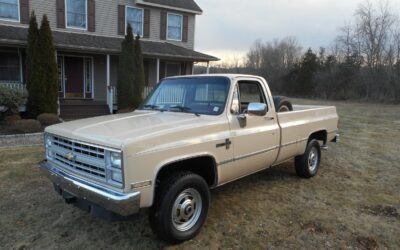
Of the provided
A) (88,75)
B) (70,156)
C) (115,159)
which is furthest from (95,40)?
(115,159)

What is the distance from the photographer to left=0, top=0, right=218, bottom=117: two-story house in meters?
15.2

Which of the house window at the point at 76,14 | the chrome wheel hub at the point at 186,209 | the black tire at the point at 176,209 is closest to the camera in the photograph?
the black tire at the point at 176,209

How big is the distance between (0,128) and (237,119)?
9.88m

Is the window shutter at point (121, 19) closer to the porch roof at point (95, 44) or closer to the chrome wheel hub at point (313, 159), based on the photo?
the porch roof at point (95, 44)

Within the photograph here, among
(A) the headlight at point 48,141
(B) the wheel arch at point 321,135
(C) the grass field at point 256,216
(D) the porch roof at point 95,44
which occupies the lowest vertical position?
(C) the grass field at point 256,216

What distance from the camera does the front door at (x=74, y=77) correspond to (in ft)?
56.1

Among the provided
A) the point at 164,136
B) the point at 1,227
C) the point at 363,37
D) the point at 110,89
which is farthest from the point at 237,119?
the point at 363,37

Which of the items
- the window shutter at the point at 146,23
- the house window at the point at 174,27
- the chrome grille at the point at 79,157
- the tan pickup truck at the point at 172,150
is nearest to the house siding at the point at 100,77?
the window shutter at the point at 146,23

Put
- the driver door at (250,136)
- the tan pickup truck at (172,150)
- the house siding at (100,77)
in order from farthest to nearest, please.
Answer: the house siding at (100,77) → the driver door at (250,136) → the tan pickup truck at (172,150)

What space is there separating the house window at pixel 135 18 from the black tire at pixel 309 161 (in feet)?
47.1

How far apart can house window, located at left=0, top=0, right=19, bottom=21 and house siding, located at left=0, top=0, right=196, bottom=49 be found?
0.81 ft

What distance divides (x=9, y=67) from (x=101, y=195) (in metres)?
15.1

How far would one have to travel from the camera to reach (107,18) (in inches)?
697

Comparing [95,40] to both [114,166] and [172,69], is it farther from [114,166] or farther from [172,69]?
[114,166]
